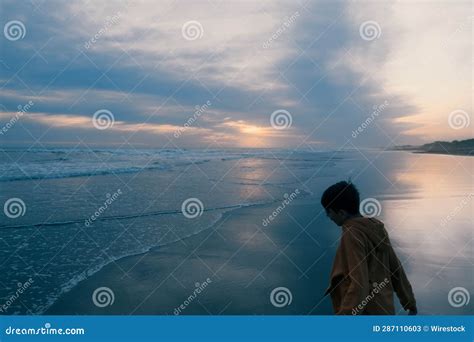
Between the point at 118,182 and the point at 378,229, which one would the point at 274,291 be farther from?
the point at 118,182

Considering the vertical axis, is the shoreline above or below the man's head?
below

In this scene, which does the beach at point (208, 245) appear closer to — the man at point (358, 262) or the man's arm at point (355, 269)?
the man at point (358, 262)

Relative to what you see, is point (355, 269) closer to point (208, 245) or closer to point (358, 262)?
point (358, 262)

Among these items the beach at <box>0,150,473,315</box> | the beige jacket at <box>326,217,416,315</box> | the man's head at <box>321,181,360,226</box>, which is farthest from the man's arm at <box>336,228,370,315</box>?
the beach at <box>0,150,473,315</box>

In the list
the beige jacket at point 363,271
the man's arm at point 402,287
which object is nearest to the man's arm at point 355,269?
the beige jacket at point 363,271

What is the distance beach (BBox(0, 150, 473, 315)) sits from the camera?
4.87m

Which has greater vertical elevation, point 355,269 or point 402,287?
point 402,287

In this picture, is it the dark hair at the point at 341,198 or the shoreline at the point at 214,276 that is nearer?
the dark hair at the point at 341,198

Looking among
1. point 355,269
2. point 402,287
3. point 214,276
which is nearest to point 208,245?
point 214,276

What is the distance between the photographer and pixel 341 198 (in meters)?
2.72

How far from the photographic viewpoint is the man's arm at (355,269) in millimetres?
2500

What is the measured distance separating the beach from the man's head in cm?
226

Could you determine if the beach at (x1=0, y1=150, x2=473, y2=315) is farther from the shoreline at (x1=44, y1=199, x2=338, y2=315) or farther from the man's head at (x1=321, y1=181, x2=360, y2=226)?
the man's head at (x1=321, y1=181, x2=360, y2=226)

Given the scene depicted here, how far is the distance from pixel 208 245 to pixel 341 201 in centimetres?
411
